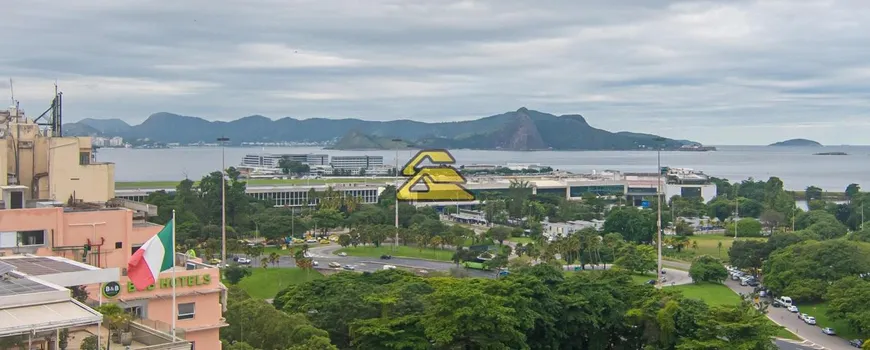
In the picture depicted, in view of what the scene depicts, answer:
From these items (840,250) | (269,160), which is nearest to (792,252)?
(840,250)

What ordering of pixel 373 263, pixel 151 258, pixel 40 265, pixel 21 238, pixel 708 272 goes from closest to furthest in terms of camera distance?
pixel 151 258 → pixel 40 265 → pixel 21 238 → pixel 708 272 → pixel 373 263

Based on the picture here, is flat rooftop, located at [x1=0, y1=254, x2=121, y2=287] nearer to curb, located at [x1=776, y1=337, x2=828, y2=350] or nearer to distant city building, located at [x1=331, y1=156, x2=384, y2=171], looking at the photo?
curb, located at [x1=776, y1=337, x2=828, y2=350]

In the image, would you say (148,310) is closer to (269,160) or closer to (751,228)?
(751,228)

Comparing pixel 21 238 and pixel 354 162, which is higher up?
pixel 354 162

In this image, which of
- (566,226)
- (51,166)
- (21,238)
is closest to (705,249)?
(566,226)

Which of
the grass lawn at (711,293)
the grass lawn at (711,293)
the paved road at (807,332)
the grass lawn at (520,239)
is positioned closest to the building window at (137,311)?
the paved road at (807,332)

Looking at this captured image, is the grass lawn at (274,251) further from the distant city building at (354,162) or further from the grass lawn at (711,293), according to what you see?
the distant city building at (354,162)

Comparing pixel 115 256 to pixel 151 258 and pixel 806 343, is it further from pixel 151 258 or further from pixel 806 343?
pixel 806 343
